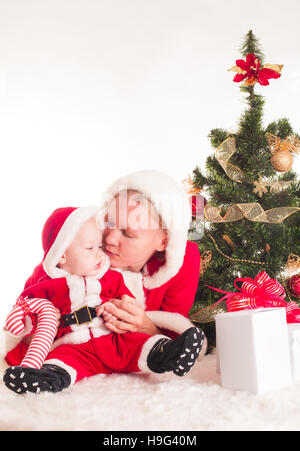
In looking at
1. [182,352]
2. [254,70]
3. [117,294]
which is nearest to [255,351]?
[182,352]

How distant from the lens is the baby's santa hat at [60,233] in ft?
3.46

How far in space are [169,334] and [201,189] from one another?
0.47 meters

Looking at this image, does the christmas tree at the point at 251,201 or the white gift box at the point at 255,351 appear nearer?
the white gift box at the point at 255,351

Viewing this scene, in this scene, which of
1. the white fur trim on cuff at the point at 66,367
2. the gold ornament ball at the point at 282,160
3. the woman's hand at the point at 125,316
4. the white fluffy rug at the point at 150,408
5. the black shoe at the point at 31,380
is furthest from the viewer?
the gold ornament ball at the point at 282,160

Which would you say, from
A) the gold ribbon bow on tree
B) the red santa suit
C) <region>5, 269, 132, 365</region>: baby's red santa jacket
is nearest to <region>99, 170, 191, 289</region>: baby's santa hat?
the red santa suit

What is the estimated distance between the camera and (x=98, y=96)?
53.9 inches

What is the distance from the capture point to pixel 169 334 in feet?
3.81

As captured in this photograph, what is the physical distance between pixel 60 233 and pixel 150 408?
0.45m

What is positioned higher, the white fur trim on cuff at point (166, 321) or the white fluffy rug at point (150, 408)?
the white fur trim on cuff at point (166, 321)

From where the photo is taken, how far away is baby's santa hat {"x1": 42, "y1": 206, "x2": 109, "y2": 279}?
1055 millimetres

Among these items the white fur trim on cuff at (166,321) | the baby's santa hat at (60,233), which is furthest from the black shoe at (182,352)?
the baby's santa hat at (60,233)

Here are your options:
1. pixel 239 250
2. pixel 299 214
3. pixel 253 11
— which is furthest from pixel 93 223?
pixel 253 11

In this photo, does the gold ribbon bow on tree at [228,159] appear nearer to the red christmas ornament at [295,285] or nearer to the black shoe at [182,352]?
the red christmas ornament at [295,285]
